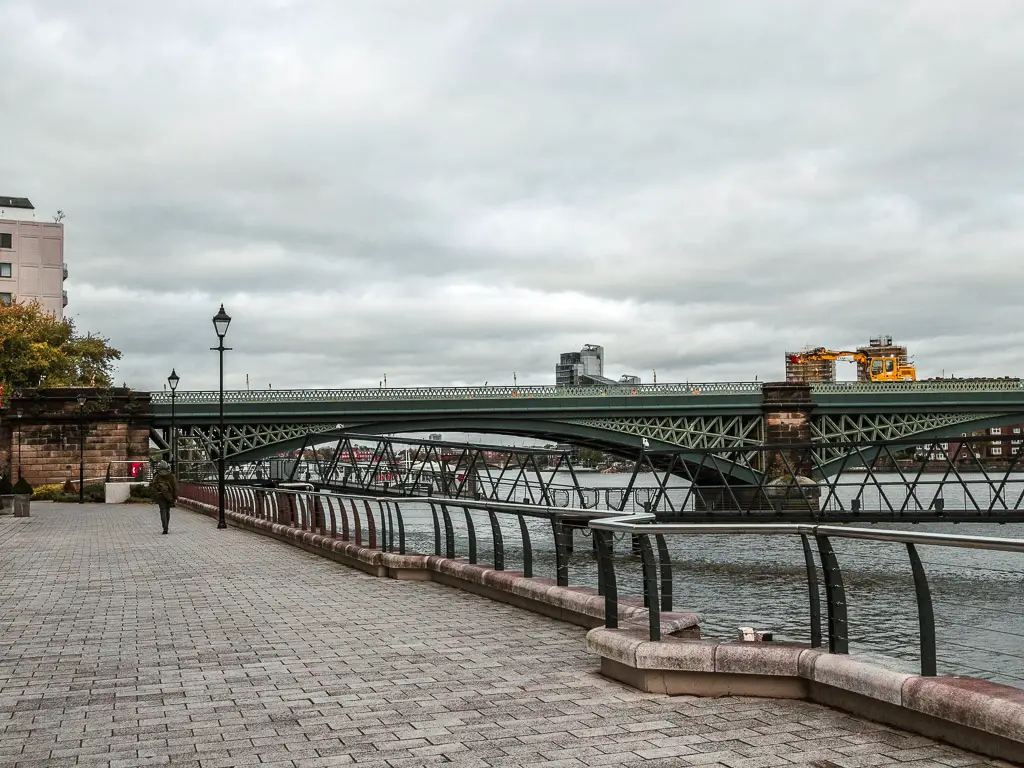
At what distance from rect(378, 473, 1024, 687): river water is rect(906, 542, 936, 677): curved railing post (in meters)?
0.05

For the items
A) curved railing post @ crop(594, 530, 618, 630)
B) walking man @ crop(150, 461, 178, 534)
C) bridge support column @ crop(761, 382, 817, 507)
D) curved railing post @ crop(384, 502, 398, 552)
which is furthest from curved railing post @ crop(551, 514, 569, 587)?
bridge support column @ crop(761, 382, 817, 507)

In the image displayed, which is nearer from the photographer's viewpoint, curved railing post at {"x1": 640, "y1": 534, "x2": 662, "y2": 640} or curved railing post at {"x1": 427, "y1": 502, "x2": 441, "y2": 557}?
curved railing post at {"x1": 640, "y1": 534, "x2": 662, "y2": 640}

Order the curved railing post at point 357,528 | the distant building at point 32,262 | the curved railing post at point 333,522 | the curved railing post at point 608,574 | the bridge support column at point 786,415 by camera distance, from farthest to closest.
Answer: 1. the distant building at point 32,262
2. the bridge support column at point 786,415
3. the curved railing post at point 333,522
4. the curved railing post at point 357,528
5. the curved railing post at point 608,574

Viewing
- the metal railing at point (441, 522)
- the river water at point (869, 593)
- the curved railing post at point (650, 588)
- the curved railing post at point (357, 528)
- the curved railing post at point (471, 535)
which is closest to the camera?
the river water at point (869, 593)

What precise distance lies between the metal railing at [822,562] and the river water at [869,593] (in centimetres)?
7

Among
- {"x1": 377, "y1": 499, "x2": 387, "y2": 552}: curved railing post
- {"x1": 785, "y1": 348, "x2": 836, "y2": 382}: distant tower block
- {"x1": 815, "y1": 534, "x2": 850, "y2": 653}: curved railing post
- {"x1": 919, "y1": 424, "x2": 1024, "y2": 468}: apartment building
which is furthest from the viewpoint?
{"x1": 785, "y1": 348, "x2": 836, "y2": 382}: distant tower block

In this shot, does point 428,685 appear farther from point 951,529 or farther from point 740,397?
point 740,397

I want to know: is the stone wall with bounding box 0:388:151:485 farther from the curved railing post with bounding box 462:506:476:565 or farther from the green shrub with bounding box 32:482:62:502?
the curved railing post with bounding box 462:506:476:565

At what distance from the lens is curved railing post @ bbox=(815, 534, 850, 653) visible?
6.68 m

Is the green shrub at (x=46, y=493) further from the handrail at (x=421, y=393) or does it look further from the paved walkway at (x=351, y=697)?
the paved walkway at (x=351, y=697)

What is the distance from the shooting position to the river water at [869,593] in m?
5.75

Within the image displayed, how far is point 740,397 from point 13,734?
193ft

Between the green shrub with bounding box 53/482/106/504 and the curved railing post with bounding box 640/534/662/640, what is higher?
the curved railing post with bounding box 640/534/662/640

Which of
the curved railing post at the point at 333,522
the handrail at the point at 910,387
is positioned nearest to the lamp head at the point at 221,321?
the curved railing post at the point at 333,522
